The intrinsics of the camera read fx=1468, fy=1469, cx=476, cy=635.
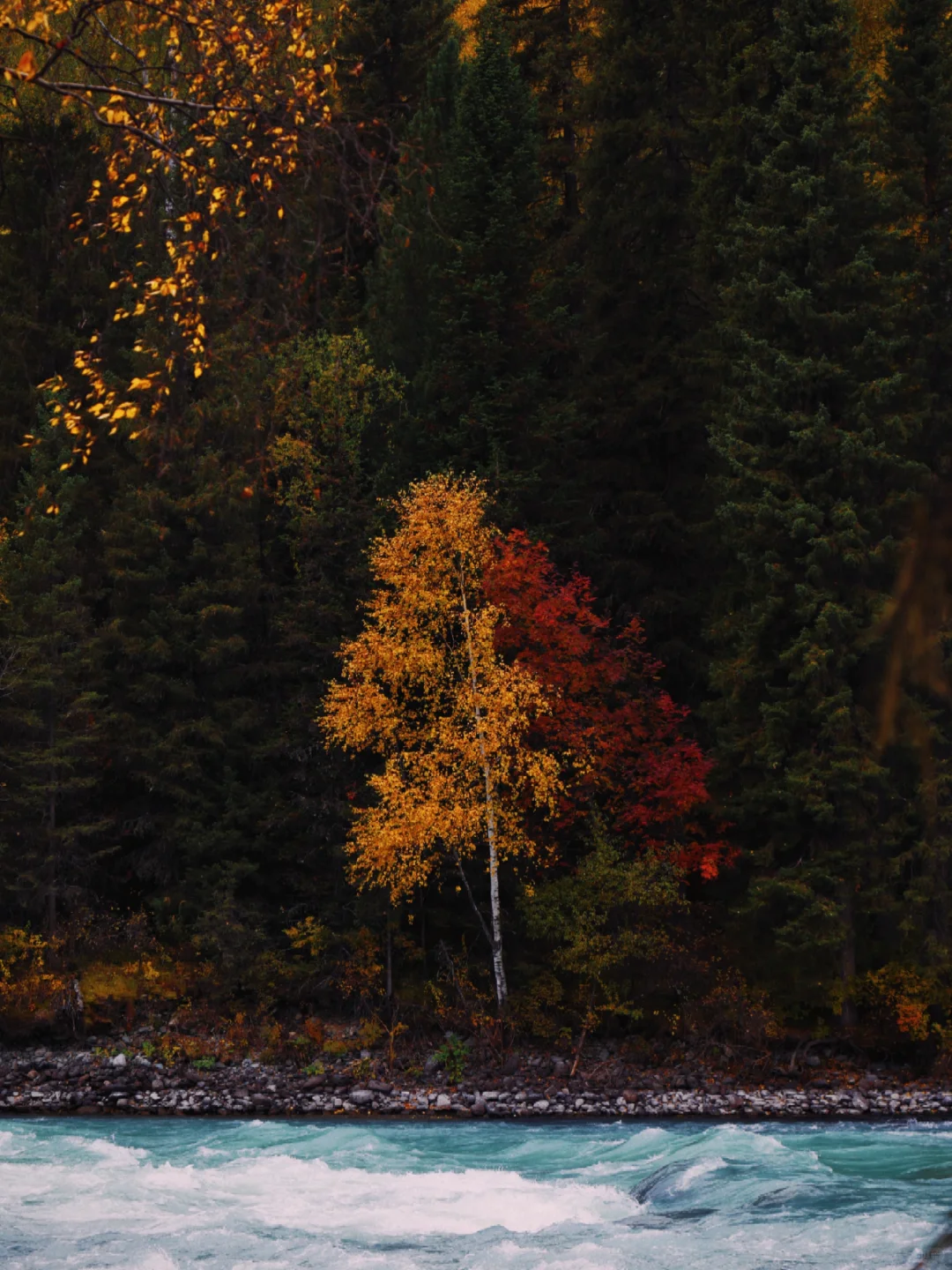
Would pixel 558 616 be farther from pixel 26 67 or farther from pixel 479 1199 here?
pixel 26 67

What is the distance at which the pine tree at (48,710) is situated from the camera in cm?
2600

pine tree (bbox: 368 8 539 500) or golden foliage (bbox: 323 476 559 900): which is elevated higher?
pine tree (bbox: 368 8 539 500)

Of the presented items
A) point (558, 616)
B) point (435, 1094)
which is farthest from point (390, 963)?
point (558, 616)

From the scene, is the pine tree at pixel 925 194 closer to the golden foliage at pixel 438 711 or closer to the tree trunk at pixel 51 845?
the golden foliage at pixel 438 711

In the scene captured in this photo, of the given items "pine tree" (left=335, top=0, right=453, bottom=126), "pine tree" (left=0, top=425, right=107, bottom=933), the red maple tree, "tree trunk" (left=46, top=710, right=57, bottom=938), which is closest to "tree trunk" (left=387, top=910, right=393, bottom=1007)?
the red maple tree

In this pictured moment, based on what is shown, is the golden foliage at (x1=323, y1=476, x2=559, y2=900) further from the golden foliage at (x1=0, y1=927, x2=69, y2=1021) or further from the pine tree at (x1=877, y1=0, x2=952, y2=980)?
the pine tree at (x1=877, y1=0, x2=952, y2=980)

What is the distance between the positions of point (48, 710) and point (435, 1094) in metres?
10.3

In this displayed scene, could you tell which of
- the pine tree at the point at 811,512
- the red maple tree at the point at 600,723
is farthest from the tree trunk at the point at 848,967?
the red maple tree at the point at 600,723

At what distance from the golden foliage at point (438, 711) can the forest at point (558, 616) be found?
0.09 metres

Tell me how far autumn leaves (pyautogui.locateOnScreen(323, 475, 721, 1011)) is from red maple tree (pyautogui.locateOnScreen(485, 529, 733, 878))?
3 centimetres

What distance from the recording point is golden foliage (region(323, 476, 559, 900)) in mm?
22703

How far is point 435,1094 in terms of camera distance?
21641 mm

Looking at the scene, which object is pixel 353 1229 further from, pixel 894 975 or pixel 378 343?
pixel 378 343

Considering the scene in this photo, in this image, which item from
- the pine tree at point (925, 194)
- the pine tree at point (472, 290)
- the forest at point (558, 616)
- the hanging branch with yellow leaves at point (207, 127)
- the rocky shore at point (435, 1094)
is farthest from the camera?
the pine tree at point (472, 290)
